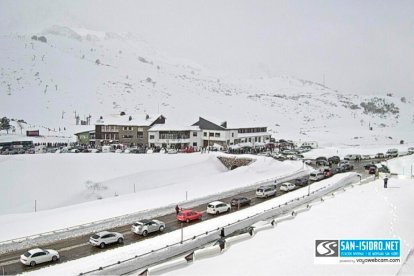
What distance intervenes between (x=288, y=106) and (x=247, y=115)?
37601mm

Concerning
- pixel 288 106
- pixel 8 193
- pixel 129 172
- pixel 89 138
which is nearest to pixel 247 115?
pixel 288 106

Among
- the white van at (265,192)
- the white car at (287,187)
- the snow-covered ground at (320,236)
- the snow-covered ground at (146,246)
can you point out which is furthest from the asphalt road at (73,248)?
the white car at (287,187)

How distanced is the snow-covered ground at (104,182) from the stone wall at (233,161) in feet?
2.40

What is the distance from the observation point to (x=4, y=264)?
21.8 metres

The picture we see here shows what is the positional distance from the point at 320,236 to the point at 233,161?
34143 mm

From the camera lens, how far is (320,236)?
21641mm

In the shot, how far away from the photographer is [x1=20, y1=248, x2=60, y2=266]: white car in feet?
69.4

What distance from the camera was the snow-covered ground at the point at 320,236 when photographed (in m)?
17.0

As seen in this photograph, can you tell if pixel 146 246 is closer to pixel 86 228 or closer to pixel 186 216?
pixel 186 216

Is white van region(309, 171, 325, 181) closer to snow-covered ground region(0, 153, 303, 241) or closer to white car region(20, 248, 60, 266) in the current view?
snow-covered ground region(0, 153, 303, 241)

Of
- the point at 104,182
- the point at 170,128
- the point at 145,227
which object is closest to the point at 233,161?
the point at 170,128

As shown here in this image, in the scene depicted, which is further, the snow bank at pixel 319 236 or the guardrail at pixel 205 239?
the guardrail at pixel 205 239

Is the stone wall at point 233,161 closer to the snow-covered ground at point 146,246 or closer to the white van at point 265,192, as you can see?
the white van at point 265,192

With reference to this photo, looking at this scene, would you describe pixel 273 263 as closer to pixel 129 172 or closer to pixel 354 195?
pixel 354 195
